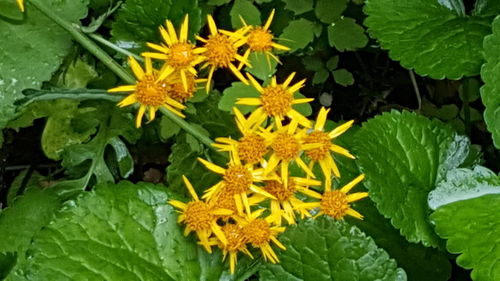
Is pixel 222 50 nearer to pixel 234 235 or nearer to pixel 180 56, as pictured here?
pixel 180 56

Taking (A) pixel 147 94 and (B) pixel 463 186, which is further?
(B) pixel 463 186

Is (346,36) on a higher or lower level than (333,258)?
higher

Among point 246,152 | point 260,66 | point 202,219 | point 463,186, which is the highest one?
point 260,66

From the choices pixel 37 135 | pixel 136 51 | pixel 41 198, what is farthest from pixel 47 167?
pixel 136 51

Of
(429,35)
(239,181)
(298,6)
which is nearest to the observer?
(239,181)

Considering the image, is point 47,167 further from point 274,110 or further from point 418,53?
point 418,53

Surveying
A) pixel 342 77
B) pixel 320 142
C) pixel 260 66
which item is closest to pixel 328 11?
pixel 342 77

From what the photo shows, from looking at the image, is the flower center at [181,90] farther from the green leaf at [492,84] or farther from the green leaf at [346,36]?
the green leaf at [492,84]
